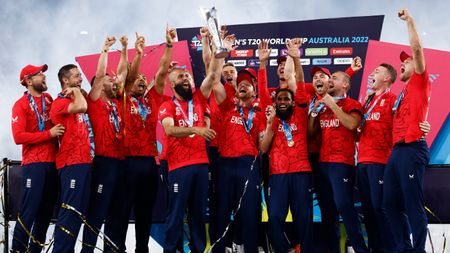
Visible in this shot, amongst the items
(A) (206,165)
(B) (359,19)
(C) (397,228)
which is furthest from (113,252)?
(B) (359,19)

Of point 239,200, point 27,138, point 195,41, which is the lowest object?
point 239,200

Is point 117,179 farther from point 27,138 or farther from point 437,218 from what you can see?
point 437,218

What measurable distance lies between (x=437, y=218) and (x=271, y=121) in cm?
208

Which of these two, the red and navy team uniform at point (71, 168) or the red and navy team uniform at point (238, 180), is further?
the red and navy team uniform at point (238, 180)

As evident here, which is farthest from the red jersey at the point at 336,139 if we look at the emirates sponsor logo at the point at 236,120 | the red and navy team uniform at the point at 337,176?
the emirates sponsor logo at the point at 236,120

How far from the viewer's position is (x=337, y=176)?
193 inches

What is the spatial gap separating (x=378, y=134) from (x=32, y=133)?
9.25 ft

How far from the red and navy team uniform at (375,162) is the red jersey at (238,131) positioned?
2.84 feet

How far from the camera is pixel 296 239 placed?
532 centimetres

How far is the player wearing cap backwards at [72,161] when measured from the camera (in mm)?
4727

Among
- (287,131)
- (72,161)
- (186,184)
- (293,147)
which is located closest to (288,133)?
(287,131)

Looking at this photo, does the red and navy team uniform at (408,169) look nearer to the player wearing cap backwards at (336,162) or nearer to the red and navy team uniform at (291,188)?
the player wearing cap backwards at (336,162)

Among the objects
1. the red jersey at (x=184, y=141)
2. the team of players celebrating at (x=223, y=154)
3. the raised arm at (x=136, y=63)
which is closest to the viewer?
the team of players celebrating at (x=223, y=154)

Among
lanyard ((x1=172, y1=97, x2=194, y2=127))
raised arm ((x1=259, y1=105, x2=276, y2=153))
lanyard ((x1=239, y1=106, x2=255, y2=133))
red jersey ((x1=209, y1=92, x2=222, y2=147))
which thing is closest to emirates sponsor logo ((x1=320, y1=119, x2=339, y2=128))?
raised arm ((x1=259, y1=105, x2=276, y2=153))
